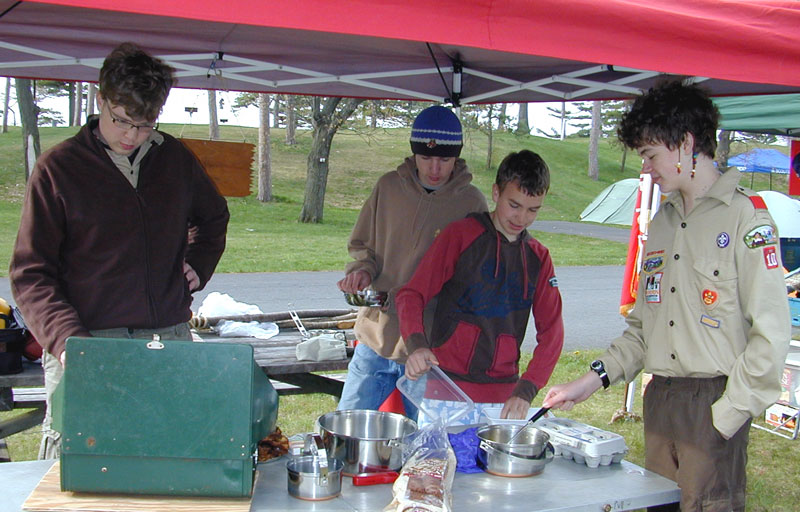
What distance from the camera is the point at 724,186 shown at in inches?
77.2

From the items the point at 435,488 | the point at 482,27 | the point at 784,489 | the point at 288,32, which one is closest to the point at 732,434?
the point at 435,488

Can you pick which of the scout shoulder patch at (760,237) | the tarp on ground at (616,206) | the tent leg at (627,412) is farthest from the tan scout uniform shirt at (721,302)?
the tarp on ground at (616,206)

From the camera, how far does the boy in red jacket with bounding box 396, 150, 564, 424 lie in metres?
2.42

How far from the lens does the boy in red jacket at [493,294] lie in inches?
95.1

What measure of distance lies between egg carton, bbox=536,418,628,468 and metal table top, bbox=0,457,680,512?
0.03 m

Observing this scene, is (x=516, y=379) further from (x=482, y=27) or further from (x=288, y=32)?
(x=288, y=32)

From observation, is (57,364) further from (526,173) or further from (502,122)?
(502,122)

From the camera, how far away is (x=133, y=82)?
2.06 metres

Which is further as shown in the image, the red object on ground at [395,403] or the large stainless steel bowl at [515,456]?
the red object on ground at [395,403]

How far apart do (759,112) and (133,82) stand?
445 centimetres

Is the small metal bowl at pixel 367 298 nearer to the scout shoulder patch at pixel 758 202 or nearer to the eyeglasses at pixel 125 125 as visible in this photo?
the eyeglasses at pixel 125 125

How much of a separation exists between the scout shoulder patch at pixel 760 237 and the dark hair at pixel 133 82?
1.68 meters

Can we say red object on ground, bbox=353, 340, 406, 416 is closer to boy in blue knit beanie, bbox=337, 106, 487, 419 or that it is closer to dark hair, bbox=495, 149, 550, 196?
boy in blue knit beanie, bbox=337, 106, 487, 419

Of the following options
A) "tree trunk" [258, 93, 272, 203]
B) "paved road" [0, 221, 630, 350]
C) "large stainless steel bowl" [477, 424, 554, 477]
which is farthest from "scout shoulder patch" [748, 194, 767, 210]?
"tree trunk" [258, 93, 272, 203]
